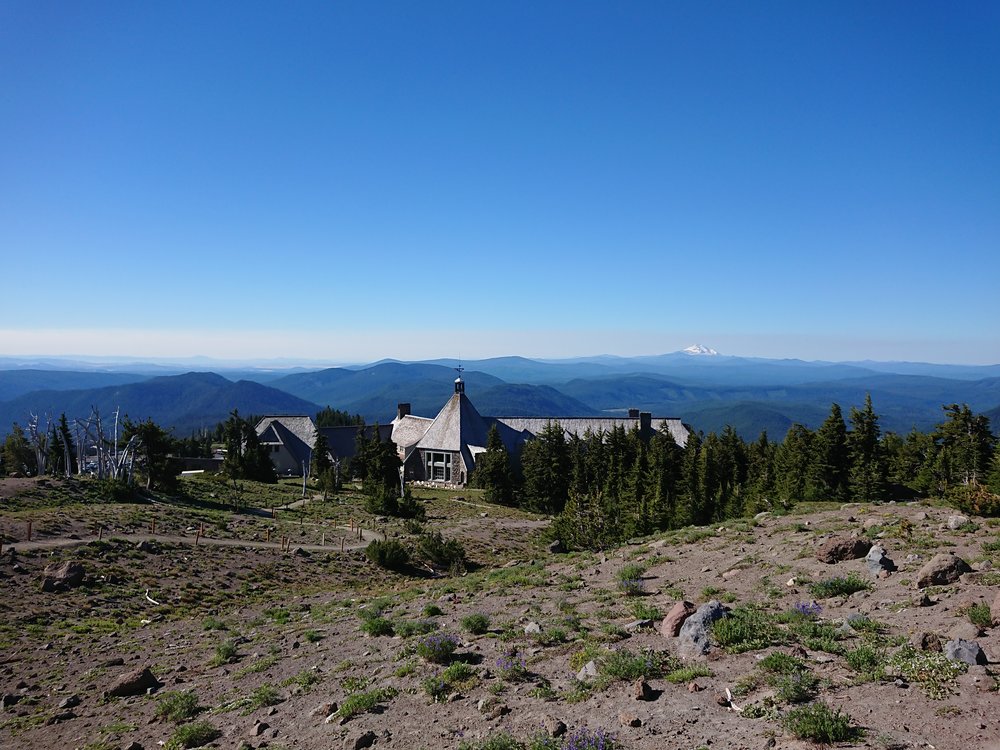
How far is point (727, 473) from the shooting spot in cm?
4594

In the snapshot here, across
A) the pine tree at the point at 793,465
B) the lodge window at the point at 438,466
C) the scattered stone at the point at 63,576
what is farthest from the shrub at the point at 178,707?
the lodge window at the point at 438,466

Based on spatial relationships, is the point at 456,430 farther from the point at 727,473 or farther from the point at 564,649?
the point at 564,649

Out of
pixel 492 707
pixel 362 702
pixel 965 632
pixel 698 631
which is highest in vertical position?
pixel 965 632

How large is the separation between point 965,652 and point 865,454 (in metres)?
34.5

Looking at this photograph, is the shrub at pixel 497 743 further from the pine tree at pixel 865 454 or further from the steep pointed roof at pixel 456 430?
the steep pointed roof at pixel 456 430

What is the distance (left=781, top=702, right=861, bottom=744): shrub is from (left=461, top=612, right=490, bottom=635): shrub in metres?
6.41

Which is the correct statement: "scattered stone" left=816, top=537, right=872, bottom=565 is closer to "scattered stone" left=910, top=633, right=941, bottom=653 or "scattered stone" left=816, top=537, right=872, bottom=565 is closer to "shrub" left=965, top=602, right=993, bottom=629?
"shrub" left=965, top=602, right=993, bottom=629

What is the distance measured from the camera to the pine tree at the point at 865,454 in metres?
34.9

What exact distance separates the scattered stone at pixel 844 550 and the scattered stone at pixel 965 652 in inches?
231

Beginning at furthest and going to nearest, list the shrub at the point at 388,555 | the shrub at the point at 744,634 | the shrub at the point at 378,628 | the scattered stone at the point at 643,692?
the shrub at the point at 388,555, the shrub at the point at 378,628, the shrub at the point at 744,634, the scattered stone at the point at 643,692

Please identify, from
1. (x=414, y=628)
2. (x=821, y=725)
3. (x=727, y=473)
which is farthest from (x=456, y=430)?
(x=821, y=725)

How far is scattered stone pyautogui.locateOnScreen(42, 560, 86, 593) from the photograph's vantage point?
1902 cm

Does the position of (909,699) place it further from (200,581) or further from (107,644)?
(200,581)

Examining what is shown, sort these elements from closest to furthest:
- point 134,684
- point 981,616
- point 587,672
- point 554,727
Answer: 1. point 554,727
2. point 981,616
3. point 587,672
4. point 134,684
